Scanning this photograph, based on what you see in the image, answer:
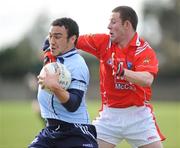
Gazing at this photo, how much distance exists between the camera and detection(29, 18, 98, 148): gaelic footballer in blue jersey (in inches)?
341

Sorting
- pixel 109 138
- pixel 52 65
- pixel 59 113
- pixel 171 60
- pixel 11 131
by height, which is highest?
pixel 52 65

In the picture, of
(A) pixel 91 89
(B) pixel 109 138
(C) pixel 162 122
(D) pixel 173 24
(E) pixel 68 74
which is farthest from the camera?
(D) pixel 173 24

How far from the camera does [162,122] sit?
30.0 metres

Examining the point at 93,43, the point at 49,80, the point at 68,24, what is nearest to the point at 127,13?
the point at 93,43

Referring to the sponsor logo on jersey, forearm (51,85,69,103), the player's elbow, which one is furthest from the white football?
the sponsor logo on jersey

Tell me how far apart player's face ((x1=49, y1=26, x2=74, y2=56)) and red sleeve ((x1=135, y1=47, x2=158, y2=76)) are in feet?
4.84

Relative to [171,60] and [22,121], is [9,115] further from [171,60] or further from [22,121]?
[171,60]

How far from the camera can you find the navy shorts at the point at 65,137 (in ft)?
28.7

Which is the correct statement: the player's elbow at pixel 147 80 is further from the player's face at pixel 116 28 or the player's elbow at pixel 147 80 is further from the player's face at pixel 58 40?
the player's face at pixel 58 40

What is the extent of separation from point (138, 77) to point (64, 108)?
4.17ft

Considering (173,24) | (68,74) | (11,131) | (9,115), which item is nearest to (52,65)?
(68,74)

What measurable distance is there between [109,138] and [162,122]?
64.8ft

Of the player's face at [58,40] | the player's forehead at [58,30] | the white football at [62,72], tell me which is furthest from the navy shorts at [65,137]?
the player's forehead at [58,30]

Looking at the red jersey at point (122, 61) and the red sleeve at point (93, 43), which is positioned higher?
the red sleeve at point (93, 43)
